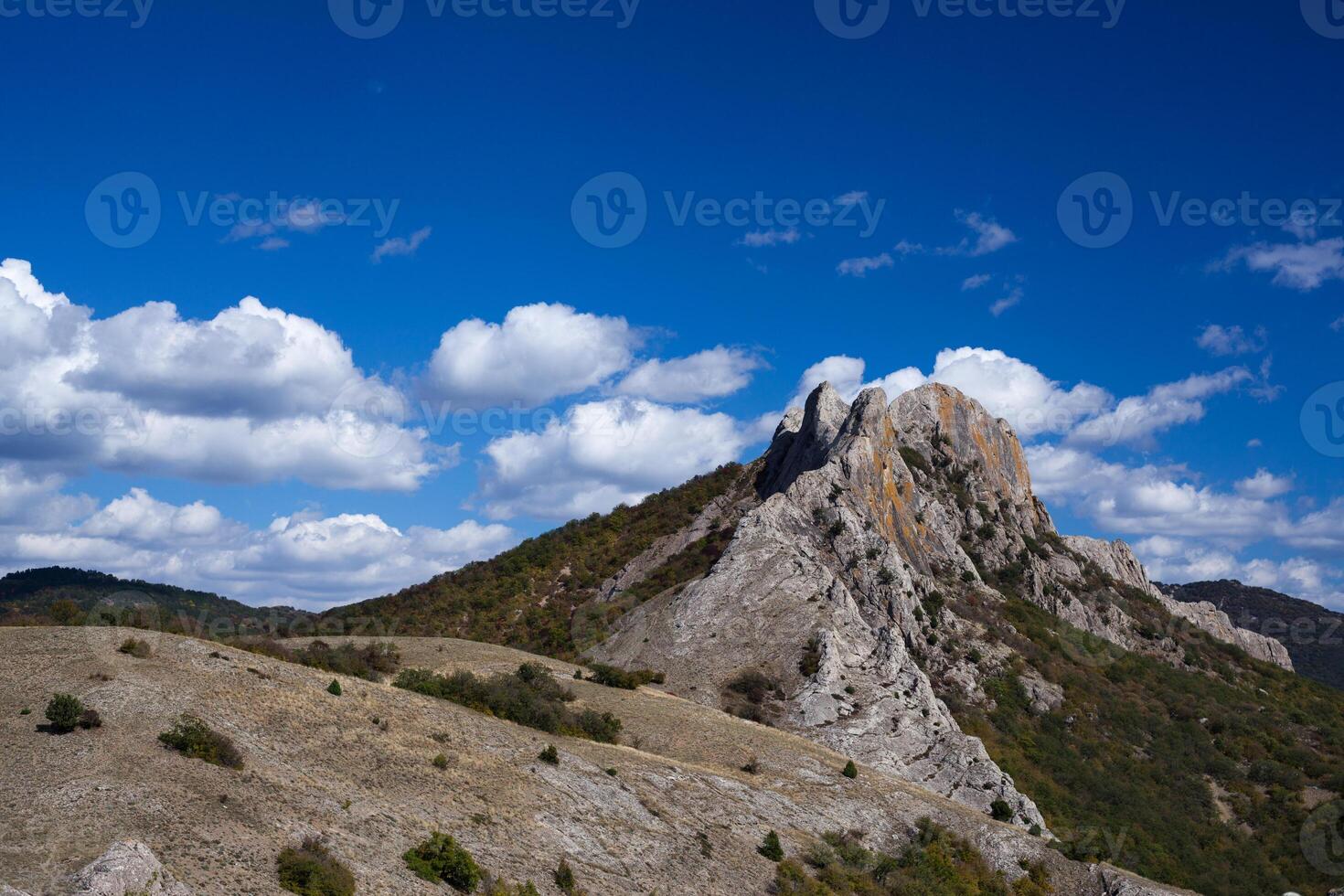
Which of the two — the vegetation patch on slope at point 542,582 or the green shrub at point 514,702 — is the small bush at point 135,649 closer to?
the green shrub at point 514,702

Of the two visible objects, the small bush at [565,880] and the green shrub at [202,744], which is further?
the small bush at [565,880]

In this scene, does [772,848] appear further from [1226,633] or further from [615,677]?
[1226,633]

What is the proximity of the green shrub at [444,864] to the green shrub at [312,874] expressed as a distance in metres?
2.44

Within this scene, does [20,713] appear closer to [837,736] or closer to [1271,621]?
[837,736]

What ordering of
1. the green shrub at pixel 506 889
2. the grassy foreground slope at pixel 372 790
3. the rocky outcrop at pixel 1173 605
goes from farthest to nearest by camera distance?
the rocky outcrop at pixel 1173 605 < the green shrub at pixel 506 889 < the grassy foreground slope at pixel 372 790

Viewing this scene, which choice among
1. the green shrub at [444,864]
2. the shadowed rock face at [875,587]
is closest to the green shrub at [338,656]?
the green shrub at [444,864]

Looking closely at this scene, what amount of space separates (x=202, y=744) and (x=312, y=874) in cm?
783

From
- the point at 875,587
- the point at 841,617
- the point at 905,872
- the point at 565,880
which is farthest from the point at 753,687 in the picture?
the point at 565,880

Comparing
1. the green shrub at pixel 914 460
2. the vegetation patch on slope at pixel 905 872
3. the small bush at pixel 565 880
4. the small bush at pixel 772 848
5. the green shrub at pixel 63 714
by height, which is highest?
the green shrub at pixel 914 460

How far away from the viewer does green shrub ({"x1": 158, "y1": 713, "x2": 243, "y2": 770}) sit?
30.8m

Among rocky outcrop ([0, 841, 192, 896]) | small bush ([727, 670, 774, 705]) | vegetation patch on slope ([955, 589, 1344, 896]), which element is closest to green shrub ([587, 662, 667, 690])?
small bush ([727, 670, 774, 705])

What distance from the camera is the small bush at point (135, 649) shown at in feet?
126

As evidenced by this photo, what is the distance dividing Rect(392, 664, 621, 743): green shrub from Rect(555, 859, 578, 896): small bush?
14.4 meters

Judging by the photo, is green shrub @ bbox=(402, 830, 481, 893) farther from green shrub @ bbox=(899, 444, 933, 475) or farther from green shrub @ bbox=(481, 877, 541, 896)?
green shrub @ bbox=(899, 444, 933, 475)
